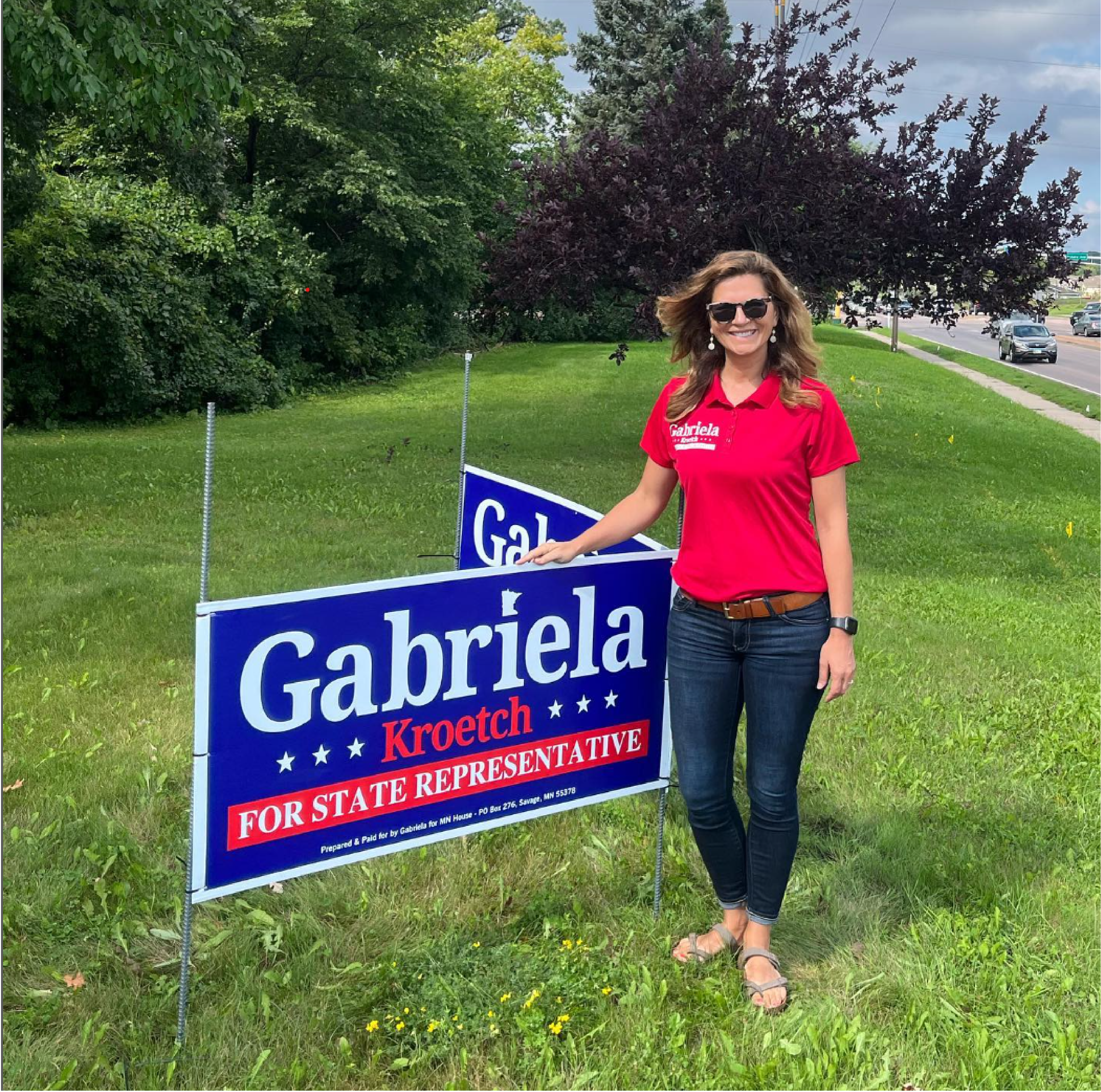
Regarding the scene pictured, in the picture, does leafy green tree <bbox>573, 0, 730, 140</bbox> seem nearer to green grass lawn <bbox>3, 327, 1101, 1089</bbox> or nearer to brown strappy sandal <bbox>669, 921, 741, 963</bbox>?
green grass lawn <bbox>3, 327, 1101, 1089</bbox>

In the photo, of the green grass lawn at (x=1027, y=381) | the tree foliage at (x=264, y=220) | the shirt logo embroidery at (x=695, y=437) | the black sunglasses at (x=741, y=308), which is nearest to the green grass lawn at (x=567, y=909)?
the shirt logo embroidery at (x=695, y=437)

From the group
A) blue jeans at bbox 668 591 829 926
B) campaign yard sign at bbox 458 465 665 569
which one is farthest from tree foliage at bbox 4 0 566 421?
blue jeans at bbox 668 591 829 926

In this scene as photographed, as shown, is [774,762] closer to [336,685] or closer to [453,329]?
[336,685]

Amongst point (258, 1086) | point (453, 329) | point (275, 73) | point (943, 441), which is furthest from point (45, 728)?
point (453, 329)

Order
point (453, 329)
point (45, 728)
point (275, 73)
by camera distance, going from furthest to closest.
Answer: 1. point (453, 329)
2. point (275, 73)
3. point (45, 728)

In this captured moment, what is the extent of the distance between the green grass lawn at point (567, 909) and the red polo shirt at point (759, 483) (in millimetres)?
1147

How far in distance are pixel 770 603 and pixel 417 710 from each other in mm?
922

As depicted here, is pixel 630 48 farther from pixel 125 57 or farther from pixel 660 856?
pixel 660 856

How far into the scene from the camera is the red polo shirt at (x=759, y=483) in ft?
8.79

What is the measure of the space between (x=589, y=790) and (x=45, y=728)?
2.58 meters

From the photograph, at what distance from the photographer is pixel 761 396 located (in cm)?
273

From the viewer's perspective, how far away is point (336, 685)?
8.58 feet

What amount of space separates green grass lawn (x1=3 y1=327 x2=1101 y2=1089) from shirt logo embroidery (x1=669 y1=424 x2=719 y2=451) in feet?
4.71

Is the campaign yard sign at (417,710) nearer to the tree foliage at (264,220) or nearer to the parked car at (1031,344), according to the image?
the tree foliage at (264,220)
